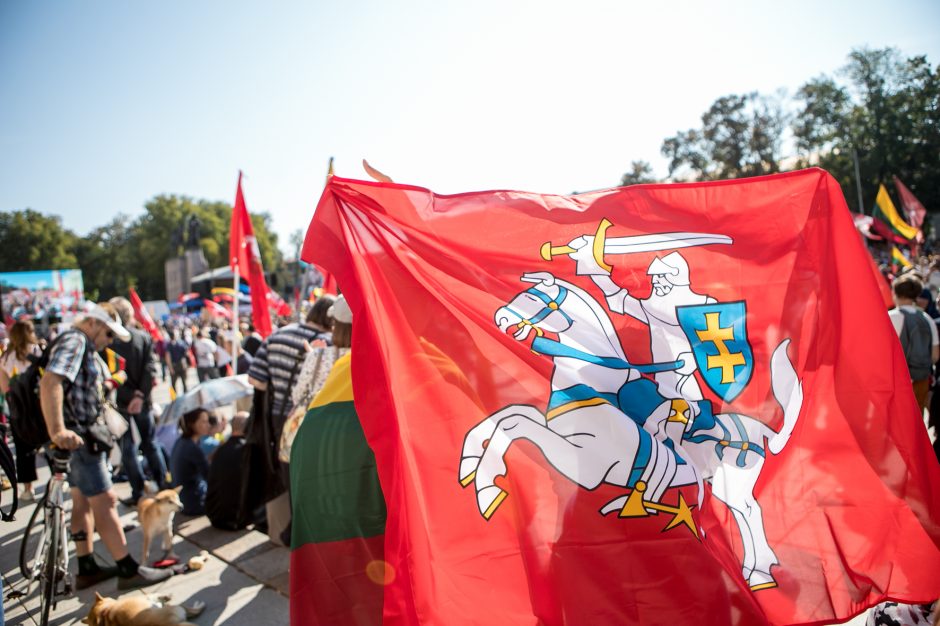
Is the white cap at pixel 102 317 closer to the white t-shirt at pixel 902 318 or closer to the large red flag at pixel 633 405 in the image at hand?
the large red flag at pixel 633 405

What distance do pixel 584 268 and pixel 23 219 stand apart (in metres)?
87.9

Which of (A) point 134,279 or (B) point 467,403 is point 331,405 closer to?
(B) point 467,403

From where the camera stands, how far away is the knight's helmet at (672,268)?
2.77 metres

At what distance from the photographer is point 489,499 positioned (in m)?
2.29

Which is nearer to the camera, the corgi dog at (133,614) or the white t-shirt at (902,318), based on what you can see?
the corgi dog at (133,614)

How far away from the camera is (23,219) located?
71.2 meters

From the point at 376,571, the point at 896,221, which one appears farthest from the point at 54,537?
the point at 896,221

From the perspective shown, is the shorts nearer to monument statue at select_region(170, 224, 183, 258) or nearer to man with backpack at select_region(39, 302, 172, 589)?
man with backpack at select_region(39, 302, 172, 589)

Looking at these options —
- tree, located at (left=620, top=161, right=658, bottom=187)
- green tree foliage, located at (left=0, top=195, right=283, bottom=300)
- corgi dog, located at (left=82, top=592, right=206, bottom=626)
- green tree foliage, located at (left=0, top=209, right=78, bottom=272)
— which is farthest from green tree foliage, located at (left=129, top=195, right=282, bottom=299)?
Result: corgi dog, located at (left=82, top=592, right=206, bottom=626)

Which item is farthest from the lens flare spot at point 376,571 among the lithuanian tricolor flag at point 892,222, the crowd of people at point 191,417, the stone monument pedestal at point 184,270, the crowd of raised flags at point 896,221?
the stone monument pedestal at point 184,270

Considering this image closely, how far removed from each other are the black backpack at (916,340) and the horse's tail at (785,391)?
134 inches

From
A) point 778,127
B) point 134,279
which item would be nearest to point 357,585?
point 778,127

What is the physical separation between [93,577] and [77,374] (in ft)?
5.03

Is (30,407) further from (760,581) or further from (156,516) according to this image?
(760,581)
